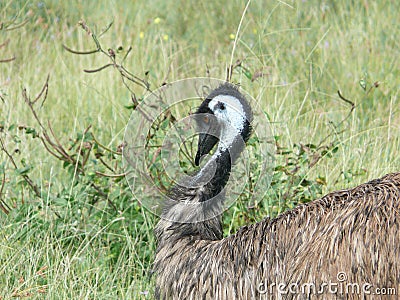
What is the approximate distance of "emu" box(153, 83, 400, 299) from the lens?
3004mm

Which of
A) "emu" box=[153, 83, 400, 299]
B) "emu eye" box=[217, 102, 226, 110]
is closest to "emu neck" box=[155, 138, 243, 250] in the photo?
"emu" box=[153, 83, 400, 299]

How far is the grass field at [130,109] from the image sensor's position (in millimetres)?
4402

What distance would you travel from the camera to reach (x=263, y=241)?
333 centimetres

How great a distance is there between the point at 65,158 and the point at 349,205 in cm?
195

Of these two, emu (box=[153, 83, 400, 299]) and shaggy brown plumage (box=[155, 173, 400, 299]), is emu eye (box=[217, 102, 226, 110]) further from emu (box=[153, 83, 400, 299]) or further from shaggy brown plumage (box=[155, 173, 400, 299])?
shaggy brown plumage (box=[155, 173, 400, 299])

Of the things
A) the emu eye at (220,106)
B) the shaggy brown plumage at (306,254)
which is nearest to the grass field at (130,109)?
the shaggy brown plumage at (306,254)

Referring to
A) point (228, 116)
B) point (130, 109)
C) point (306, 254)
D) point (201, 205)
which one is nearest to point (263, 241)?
point (306, 254)

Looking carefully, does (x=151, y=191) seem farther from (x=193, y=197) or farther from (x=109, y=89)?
(x=109, y=89)

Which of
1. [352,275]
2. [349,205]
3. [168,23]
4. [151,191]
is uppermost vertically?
[168,23]

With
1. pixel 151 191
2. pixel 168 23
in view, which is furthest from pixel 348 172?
pixel 168 23

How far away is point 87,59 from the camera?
641 centimetres

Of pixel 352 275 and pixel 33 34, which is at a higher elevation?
pixel 33 34

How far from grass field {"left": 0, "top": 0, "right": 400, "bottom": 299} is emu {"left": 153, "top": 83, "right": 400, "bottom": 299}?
Answer: 595 mm

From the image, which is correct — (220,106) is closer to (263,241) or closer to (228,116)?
(228,116)
